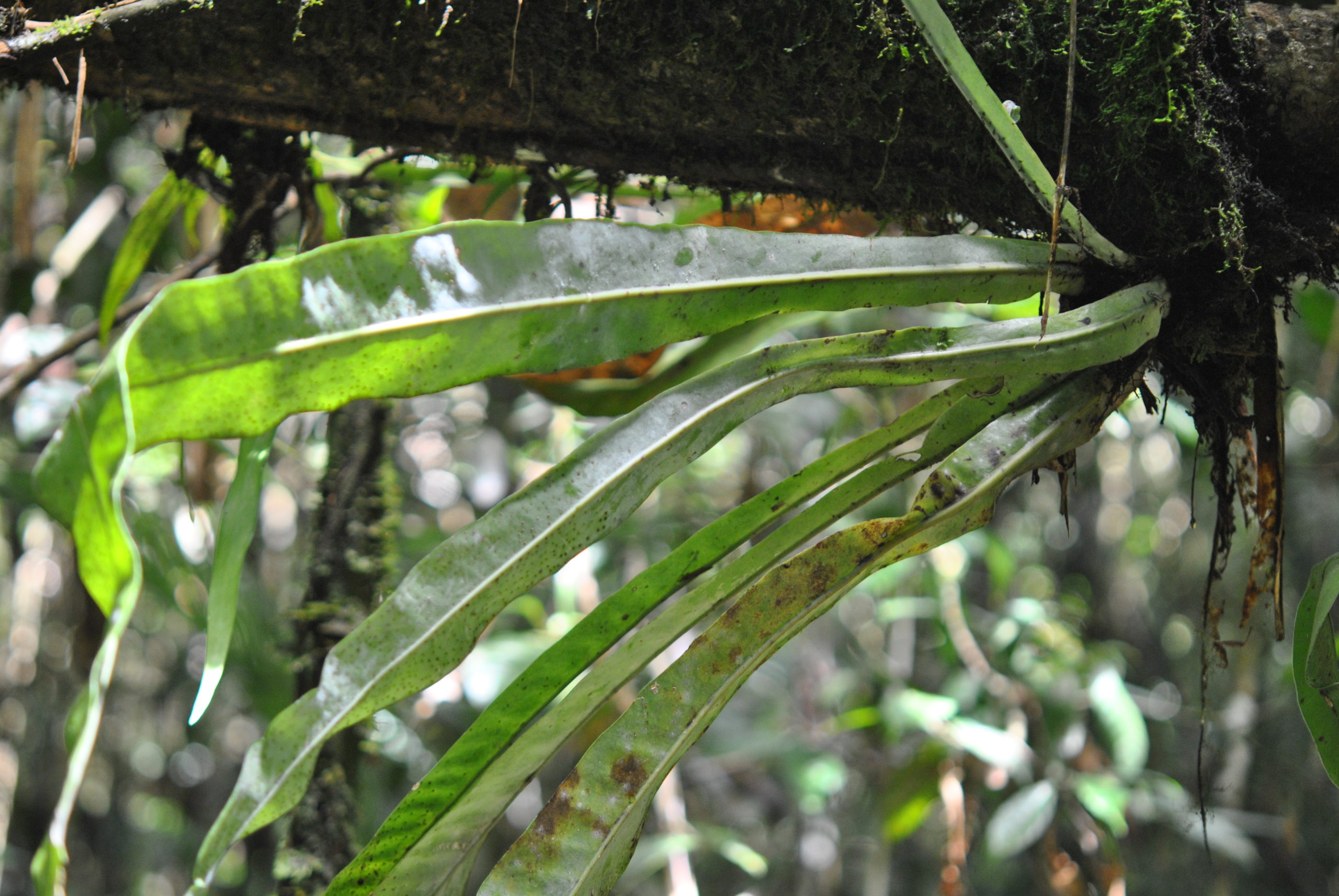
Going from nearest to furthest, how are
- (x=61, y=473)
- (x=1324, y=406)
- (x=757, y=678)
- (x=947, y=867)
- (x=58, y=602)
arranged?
(x=61, y=473) → (x=947, y=867) → (x=58, y=602) → (x=1324, y=406) → (x=757, y=678)

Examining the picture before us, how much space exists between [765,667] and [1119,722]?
4.54 feet

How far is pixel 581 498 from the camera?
45 cm

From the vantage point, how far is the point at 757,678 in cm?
266

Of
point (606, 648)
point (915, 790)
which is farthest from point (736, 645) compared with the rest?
point (915, 790)

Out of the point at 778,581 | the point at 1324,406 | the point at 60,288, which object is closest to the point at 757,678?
the point at 1324,406

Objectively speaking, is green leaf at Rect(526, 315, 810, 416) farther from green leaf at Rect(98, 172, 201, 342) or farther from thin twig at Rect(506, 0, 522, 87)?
green leaf at Rect(98, 172, 201, 342)

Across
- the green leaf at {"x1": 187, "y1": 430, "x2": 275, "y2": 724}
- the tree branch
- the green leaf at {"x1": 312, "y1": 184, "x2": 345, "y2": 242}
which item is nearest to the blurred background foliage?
the green leaf at {"x1": 312, "y1": 184, "x2": 345, "y2": 242}

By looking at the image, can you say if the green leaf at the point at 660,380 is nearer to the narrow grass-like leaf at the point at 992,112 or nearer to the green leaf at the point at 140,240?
the narrow grass-like leaf at the point at 992,112

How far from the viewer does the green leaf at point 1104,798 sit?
1146 millimetres

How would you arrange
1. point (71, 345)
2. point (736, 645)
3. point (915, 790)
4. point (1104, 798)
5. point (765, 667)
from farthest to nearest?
point (765, 667) → point (915, 790) → point (1104, 798) → point (71, 345) → point (736, 645)

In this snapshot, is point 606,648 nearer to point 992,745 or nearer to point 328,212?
point 328,212

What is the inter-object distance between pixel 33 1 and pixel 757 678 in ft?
8.04

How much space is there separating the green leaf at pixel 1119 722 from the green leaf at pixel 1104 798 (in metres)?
0.03

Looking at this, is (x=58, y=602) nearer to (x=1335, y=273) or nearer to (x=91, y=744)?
(x=91, y=744)
